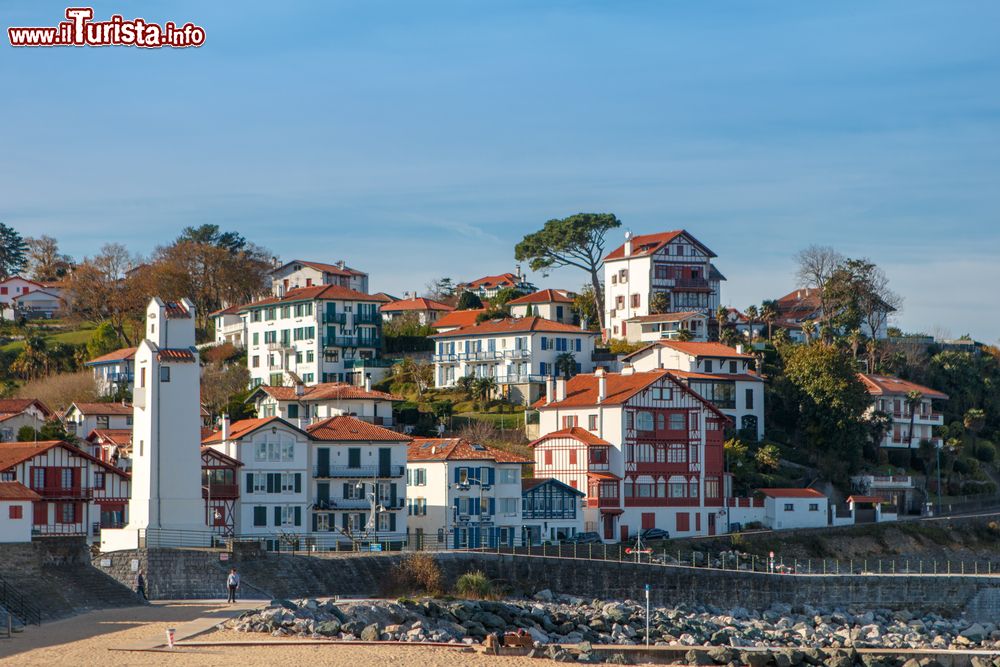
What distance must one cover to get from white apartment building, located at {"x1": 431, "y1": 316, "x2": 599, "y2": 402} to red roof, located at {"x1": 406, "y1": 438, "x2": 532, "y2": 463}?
1970 cm

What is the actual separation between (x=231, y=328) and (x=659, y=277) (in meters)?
28.0

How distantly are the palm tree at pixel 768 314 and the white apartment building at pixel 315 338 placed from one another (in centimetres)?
2507

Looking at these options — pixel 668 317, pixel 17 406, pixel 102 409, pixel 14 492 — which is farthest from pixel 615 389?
pixel 14 492

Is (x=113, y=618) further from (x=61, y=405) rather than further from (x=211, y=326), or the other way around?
(x=211, y=326)

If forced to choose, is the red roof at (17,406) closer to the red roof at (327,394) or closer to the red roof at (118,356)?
the red roof at (327,394)

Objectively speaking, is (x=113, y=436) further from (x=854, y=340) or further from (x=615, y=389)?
(x=854, y=340)

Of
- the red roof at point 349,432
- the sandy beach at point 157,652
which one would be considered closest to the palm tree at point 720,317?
the red roof at point 349,432

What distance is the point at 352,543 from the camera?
6812cm

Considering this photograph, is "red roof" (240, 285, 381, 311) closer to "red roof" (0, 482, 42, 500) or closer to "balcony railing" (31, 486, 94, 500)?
"balcony railing" (31, 486, 94, 500)

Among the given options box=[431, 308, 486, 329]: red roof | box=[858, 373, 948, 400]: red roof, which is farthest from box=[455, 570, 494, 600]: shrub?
box=[431, 308, 486, 329]: red roof

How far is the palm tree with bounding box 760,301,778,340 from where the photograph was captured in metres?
108

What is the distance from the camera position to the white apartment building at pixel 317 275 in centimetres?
11856

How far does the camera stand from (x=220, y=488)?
223 feet

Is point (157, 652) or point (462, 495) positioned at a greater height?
point (462, 495)
